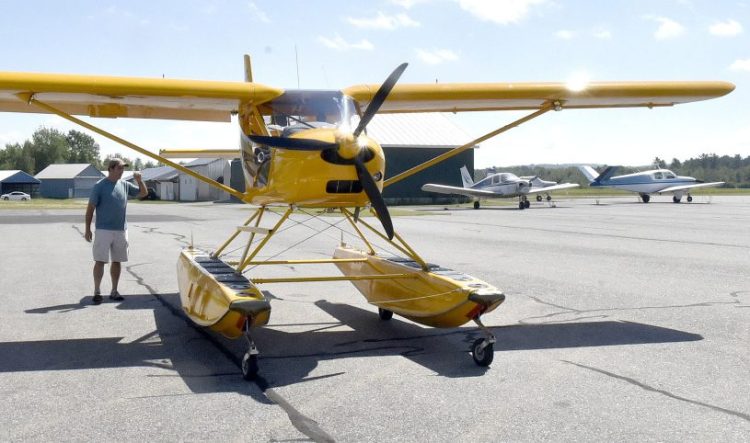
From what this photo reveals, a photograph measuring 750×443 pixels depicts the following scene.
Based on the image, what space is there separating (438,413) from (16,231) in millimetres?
19997

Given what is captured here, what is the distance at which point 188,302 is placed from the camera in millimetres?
6688

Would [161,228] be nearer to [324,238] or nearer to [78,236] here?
[78,236]

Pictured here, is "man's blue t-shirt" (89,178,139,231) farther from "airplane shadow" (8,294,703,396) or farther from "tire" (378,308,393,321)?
"tire" (378,308,393,321)

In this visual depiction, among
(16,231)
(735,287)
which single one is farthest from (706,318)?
(16,231)

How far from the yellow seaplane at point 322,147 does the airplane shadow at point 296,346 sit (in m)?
0.23

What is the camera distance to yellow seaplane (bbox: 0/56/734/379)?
5.80m

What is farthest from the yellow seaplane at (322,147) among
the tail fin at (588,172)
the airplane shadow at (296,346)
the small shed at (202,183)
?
the small shed at (202,183)

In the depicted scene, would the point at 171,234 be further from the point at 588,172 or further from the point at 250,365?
the point at 588,172

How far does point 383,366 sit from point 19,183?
107 meters

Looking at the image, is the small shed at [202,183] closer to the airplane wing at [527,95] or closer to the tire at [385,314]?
the airplane wing at [527,95]

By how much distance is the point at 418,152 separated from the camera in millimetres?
50281

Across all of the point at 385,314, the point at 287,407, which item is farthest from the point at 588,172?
the point at 287,407

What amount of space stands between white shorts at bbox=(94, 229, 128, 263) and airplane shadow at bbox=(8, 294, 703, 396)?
1057mm

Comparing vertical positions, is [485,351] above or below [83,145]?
below
